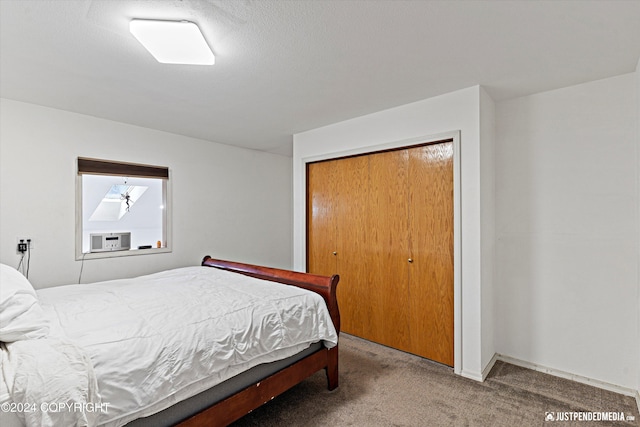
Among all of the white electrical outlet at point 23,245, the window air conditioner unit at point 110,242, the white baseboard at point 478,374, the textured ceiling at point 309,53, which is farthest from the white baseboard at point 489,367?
the white electrical outlet at point 23,245

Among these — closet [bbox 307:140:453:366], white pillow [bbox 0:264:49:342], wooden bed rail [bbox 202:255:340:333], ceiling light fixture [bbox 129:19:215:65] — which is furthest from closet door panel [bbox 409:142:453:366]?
white pillow [bbox 0:264:49:342]

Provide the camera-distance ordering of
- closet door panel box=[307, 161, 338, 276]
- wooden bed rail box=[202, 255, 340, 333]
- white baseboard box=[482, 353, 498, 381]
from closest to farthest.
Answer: wooden bed rail box=[202, 255, 340, 333]
white baseboard box=[482, 353, 498, 381]
closet door panel box=[307, 161, 338, 276]

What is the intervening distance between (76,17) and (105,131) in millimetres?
1991

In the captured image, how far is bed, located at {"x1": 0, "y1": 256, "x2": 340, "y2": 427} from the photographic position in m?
1.18

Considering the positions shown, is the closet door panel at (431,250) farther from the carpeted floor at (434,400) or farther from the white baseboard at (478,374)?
the carpeted floor at (434,400)

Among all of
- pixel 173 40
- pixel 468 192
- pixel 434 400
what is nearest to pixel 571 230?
pixel 468 192

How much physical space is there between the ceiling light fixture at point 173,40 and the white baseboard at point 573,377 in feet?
11.5

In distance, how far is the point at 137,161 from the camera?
11.9 ft

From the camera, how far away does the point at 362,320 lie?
11.1 ft

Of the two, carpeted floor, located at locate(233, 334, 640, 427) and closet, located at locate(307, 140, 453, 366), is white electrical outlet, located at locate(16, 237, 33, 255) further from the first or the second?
closet, located at locate(307, 140, 453, 366)

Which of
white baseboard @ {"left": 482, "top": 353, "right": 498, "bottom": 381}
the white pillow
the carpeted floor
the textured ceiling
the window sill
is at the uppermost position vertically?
the textured ceiling

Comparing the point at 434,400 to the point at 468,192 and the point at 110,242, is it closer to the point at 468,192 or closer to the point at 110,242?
the point at 468,192

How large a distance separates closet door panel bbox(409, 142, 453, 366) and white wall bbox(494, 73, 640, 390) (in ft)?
1.87

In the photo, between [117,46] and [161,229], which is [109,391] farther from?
[161,229]
